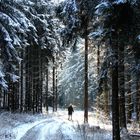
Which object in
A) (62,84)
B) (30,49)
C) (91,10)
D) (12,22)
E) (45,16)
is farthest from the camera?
(62,84)

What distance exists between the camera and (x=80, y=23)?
15.6 meters

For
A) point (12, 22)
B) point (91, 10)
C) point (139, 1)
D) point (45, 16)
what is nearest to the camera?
point (139, 1)

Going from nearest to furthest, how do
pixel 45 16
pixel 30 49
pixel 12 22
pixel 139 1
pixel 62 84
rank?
pixel 139 1 → pixel 12 22 → pixel 45 16 → pixel 30 49 → pixel 62 84

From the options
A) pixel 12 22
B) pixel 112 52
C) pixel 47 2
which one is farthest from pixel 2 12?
pixel 47 2

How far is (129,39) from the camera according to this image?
1319 cm

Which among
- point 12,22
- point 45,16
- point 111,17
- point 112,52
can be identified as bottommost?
point 112,52

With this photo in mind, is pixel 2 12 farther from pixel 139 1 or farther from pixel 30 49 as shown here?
pixel 30 49

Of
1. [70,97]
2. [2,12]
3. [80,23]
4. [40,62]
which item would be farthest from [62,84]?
[80,23]

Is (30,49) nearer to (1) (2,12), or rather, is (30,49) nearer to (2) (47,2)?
(2) (47,2)

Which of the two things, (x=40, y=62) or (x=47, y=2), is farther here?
(x=40, y=62)

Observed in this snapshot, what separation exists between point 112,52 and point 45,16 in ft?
69.1

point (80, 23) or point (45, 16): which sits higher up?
point (45, 16)

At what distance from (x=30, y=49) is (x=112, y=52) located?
23.2 metres

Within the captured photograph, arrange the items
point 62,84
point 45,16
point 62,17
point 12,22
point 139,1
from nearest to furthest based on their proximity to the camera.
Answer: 1. point 139,1
2. point 62,17
3. point 12,22
4. point 45,16
5. point 62,84
